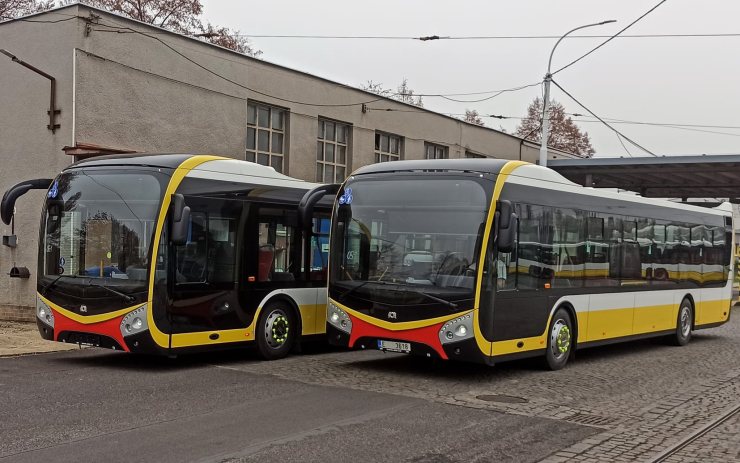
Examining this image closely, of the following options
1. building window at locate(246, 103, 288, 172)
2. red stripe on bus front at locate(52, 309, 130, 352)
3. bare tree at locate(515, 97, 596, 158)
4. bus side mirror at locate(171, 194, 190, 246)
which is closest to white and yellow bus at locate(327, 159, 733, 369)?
bus side mirror at locate(171, 194, 190, 246)

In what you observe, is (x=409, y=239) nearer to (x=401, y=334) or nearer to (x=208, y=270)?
(x=401, y=334)

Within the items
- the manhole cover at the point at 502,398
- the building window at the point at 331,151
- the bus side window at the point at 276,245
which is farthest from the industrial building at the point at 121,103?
the manhole cover at the point at 502,398

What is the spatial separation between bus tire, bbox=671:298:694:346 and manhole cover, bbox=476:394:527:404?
832 cm

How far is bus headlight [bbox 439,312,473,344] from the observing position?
10.8m

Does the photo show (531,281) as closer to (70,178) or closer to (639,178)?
(70,178)

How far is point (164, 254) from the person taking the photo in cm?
1119

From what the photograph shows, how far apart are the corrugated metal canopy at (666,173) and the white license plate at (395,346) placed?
66.6 feet

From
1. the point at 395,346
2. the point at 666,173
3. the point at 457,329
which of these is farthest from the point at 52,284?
the point at 666,173

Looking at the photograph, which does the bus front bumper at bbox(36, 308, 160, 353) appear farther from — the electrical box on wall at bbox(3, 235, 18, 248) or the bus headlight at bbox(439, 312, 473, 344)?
the electrical box on wall at bbox(3, 235, 18, 248)

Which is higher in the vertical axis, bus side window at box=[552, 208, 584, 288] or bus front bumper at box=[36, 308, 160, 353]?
bus side window at box=[552, 208, 584, 288]

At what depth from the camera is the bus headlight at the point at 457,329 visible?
10766 mm

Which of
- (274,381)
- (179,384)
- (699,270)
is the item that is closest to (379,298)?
(274,381)

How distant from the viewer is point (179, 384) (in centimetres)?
1034

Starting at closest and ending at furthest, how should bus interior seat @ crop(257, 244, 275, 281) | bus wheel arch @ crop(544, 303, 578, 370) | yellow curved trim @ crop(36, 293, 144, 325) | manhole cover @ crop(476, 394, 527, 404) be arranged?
manhole cover @ crop(476, 394, 527, 404) → yellow curved trim @ crop(36, 293, 144, 325) → bus wheel arch @ crop(544, 303, 578, 370) → bus interior seat @ crop(257, 244, 275, 281)
